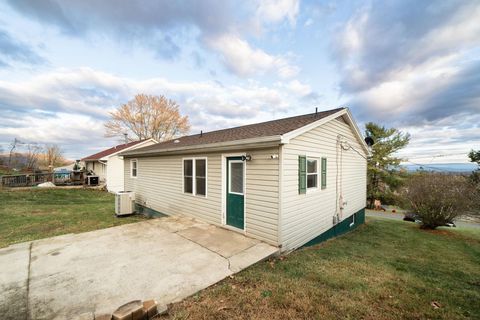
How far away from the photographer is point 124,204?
812 centimetres

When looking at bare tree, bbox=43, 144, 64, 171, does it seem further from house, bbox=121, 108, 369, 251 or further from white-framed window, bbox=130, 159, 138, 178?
house, bbox=121, 108, 369, 251

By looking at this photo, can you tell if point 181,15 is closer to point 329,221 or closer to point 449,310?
point 329,221

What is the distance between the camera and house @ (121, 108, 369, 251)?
4.54 meters

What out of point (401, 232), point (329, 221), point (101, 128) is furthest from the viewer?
point (101, 128)

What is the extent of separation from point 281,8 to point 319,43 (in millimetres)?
2894

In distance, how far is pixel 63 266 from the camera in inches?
138

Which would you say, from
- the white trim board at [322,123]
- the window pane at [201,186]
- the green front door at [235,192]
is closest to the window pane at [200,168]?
the window pane at [201,186]

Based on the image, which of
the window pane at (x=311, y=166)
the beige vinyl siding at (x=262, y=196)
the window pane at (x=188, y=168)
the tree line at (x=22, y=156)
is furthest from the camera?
the tree line at (x=22, y=156)

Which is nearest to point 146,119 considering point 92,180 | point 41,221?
point 92,180

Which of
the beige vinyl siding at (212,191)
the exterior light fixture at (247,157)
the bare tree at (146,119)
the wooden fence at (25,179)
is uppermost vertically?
the bare tree at (146,119)

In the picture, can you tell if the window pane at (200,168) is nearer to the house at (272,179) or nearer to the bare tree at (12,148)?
the house at (272,179)

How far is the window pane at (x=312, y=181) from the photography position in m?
5.66

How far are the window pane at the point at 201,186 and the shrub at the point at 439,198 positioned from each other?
9.48 metres

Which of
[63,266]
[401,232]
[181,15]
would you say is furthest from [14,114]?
[401,232]
